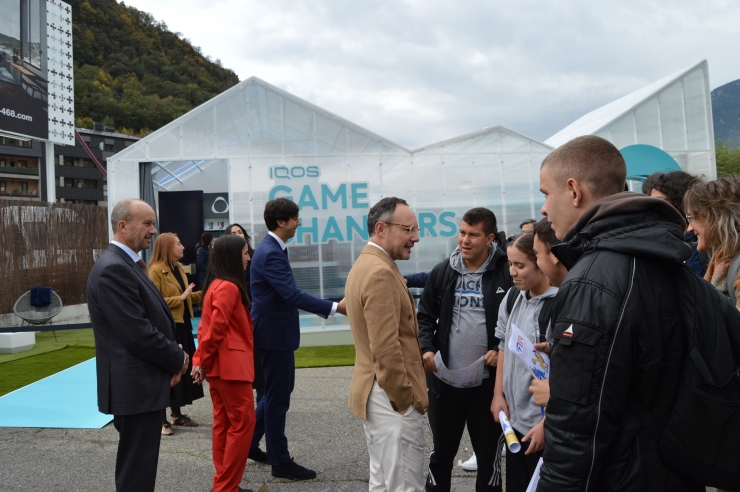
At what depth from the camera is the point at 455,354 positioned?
3551 mm

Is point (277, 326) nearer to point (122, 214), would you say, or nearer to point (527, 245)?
point (122, 214)

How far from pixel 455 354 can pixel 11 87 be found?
594 inches

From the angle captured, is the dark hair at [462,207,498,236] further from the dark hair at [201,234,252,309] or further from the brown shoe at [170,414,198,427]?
the brown shoe at [170,414,198,427]

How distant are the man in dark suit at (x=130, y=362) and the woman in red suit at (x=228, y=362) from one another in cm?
57

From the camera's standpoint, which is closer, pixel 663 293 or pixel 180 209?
pixel 663 293

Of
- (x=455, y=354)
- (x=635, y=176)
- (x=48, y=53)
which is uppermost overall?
(x=48, y=53)

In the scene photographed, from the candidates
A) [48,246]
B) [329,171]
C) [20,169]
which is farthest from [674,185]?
[20,169]

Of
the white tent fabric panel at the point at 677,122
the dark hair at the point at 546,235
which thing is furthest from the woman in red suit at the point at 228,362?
the white tent fabric panel at the point at 677,122

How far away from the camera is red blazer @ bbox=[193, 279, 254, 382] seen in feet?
12.8

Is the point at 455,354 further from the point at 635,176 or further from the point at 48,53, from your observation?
the point at 48,53

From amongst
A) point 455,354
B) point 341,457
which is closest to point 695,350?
point 455,354

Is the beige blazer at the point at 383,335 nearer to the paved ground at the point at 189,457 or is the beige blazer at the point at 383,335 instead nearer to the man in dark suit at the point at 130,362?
the man in dark suit at the point at 130,362

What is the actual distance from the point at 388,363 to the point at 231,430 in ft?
5.68

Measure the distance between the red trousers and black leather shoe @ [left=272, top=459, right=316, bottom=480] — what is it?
491 millimetres
